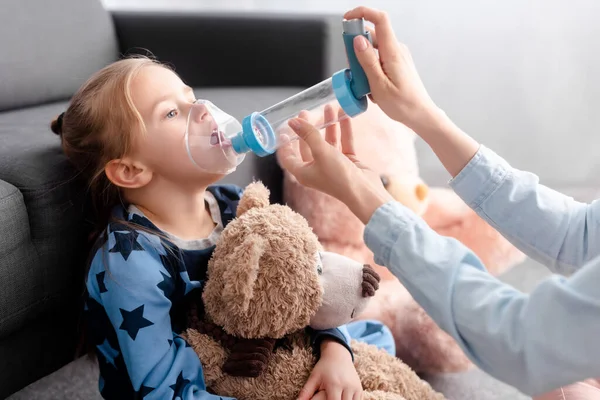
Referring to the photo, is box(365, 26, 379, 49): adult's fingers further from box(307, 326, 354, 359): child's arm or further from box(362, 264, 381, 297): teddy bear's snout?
box(307, 326, 354, 359): child's arm

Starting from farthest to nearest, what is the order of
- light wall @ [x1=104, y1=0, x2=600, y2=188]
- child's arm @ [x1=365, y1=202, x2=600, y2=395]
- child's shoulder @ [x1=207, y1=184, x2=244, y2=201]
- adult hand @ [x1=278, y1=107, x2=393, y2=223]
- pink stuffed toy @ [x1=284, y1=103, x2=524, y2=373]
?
light wall @ [x1=104, y1=0, x2=600, y2=188] < pink stuffed toy @ [x1=284, y1=103, x2=524, y2=373] < child's shoulder @ [x1=207, y1=184, x2=244, y2=201] < adult hand @ [x1=278, y1=107, x2=393, y2=223] < child's arm @ [x1=365, y1=202, x2=600, y2=395]

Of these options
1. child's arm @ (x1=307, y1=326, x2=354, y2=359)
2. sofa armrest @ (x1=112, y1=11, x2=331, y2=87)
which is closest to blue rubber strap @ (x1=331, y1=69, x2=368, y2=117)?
child's arm @ (x1=307, y1=326, x2=354, y2=359)

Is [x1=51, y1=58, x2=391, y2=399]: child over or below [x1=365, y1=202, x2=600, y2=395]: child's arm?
below

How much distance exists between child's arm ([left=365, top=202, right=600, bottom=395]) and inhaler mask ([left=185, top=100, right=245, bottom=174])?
0.34 m

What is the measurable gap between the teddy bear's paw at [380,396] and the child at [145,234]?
2cm

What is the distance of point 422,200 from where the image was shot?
133cm

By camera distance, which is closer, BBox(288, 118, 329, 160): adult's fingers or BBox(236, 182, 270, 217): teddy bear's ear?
BBox(288, 118, 329, 160): adult's fingers

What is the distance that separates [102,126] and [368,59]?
0.44 metres

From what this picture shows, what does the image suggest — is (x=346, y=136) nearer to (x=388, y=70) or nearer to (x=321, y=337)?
(x=388, y=70)

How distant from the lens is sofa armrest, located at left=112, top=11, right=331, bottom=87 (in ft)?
5.79

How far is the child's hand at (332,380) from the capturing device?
87 centimetres

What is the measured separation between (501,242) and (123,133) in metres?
0.91

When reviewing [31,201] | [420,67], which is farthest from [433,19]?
[31,201]

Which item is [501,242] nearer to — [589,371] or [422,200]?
[422,200]
